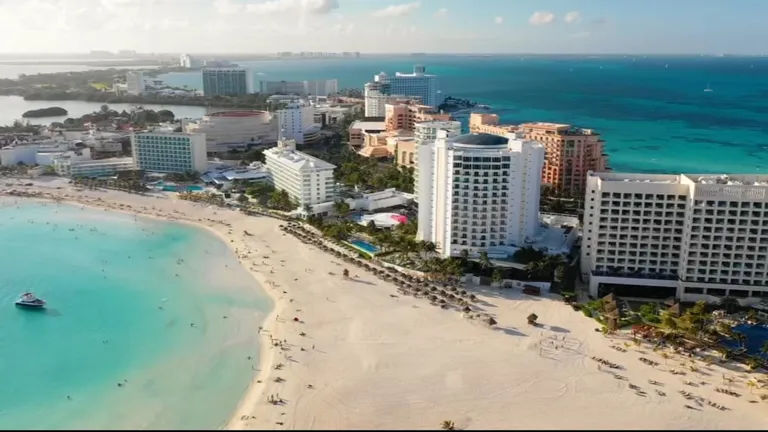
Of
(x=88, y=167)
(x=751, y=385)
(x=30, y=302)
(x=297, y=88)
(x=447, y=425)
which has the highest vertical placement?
(x=297, y=88)

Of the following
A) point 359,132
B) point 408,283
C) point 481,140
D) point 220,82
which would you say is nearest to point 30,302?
point 408,283

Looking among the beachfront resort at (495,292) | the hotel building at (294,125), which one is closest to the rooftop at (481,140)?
the beachfront resort at (495,292)

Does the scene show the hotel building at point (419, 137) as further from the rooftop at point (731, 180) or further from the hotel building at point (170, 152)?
the rooftop at point (731, 180)

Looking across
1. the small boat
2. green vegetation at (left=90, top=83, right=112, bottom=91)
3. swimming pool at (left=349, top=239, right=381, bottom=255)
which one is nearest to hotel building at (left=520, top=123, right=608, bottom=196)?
swimming pool at (left=349, top=239, right=381, bottom=255)

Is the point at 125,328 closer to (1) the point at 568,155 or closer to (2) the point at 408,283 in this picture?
(2) the point at 408,283

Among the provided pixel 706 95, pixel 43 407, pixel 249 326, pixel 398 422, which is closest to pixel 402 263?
pixel 249 326

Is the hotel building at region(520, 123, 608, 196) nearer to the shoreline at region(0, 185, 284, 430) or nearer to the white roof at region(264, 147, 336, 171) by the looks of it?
the white roof at region(264, 147, 336, 171)
